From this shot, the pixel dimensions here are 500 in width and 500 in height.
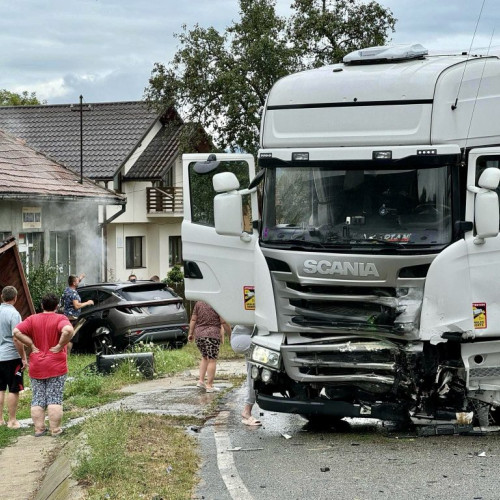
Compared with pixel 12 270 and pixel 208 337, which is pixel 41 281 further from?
pixel 208 337

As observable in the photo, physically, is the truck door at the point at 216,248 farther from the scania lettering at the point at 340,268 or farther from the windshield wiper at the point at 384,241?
the windshield wiper at the point at 384,241

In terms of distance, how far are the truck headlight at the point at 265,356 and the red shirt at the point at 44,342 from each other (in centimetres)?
229

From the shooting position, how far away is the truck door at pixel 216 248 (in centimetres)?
1218

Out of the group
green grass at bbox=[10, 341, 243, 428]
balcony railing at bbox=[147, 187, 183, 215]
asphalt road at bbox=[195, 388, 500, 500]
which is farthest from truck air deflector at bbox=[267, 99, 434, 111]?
balcony railing at bbox=[147, 187, 183, 215]

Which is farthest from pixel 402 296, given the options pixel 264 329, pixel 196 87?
pixel 196 87

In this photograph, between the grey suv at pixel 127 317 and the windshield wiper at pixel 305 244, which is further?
the grey suv at pixel 127 317

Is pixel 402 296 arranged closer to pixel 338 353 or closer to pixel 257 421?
pixel 338 353

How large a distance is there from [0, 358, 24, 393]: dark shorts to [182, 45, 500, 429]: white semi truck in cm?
343

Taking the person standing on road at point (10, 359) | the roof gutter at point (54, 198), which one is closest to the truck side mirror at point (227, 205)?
the person standing on road at point (10, 359)

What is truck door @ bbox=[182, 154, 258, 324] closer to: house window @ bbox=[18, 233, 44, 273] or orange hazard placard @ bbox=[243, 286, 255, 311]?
orange hazard placard @ bbox=[243, 286, 255, 311]

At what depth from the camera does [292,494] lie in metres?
8.82

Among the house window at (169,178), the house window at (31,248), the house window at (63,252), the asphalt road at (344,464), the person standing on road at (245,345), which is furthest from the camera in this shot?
the house window at (169,178)

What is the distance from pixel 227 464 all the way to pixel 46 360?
3364mm

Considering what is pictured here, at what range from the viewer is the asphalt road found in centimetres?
884
